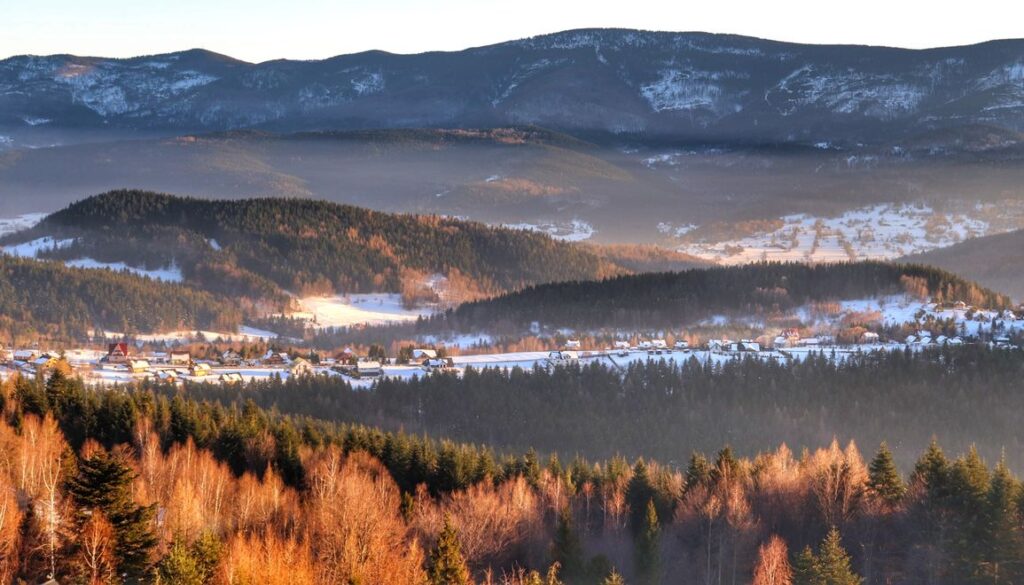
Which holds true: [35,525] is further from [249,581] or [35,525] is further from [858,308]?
[858,308]

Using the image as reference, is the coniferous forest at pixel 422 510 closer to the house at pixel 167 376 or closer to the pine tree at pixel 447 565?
the pine tree at pixel 447 565

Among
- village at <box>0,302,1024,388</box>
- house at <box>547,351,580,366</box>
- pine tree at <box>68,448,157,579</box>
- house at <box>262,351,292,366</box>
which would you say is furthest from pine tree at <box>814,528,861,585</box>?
house at <box>262,351,292,366</box>

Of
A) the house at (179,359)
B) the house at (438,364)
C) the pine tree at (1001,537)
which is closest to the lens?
the pine tree at (1001,537)

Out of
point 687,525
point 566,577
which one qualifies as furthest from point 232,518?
point 687,525

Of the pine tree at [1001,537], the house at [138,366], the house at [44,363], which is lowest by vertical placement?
the house at [138,366]

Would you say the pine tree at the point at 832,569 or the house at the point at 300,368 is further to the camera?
the house at the point at 300,368

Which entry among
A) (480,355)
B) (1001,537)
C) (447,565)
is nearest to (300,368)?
(480,355)

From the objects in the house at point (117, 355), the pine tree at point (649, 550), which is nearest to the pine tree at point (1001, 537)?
the pine tree at point (649, 550)
